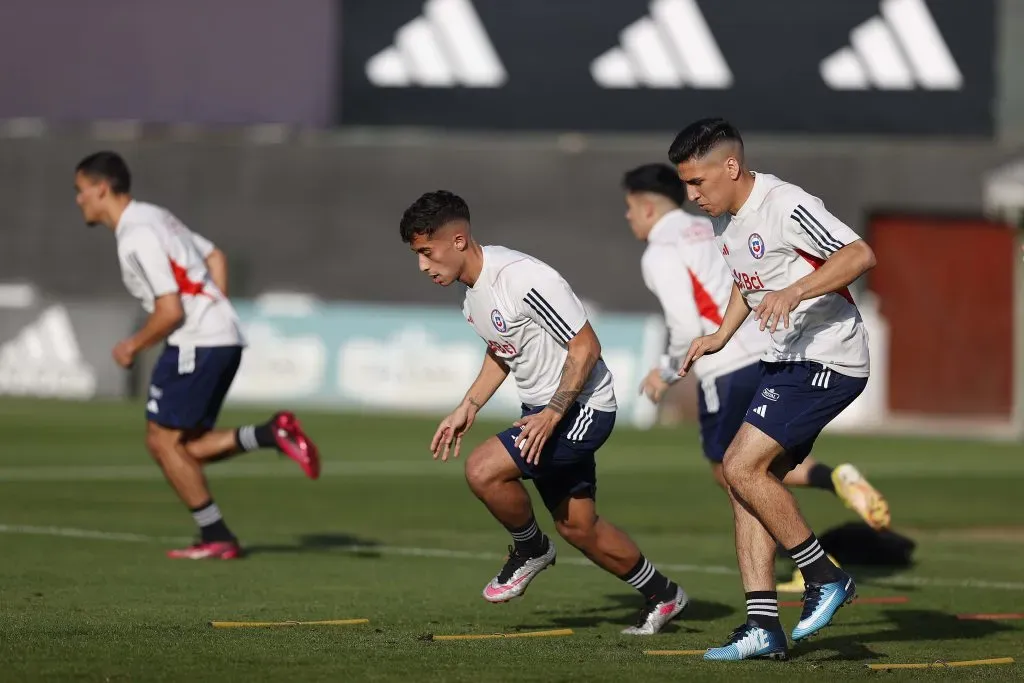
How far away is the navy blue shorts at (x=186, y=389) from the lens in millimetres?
11523

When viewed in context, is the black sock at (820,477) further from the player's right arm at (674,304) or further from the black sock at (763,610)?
the black sock at (763,610)

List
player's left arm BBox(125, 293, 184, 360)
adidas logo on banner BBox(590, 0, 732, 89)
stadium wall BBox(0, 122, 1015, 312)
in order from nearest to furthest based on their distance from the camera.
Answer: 1. player's left arm BBox(125, 293, 184, 360)
2. adidas logo on banner BBox(590, 0, 732, 89)
3. stadium wall BBox(0, 122, 1015, 312)

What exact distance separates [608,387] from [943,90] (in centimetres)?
2403

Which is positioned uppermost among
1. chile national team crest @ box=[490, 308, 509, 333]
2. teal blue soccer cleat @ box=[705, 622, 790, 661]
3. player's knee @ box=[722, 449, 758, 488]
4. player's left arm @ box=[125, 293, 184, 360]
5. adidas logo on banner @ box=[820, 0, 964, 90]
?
adidas logo on banner @ box=[820, 0, 964, 90]

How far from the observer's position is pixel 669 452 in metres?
22.0

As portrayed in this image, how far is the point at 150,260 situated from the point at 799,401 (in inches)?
185

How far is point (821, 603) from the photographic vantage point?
7.91m

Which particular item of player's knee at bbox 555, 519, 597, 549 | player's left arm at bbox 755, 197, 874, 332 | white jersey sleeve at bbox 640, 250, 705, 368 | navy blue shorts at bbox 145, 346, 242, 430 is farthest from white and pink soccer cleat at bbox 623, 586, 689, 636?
navy blue shorts at bbox 145, 346, 242, 430

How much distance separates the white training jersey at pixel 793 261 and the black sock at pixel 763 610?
1.04 m

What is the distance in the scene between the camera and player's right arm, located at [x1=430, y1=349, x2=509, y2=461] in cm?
844

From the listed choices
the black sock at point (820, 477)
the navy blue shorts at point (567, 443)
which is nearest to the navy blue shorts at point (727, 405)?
the black sock at point (820, 477)

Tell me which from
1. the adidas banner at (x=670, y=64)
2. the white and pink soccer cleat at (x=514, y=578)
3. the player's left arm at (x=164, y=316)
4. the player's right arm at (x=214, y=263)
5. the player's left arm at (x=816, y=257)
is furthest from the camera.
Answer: the adidas banner at (x=670, y=64)

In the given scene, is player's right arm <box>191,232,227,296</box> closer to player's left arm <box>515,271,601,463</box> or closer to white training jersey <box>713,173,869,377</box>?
player's left arm <box>515,271,601,463</box>

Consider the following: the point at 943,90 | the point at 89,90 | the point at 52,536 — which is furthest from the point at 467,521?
the point at 89,90
